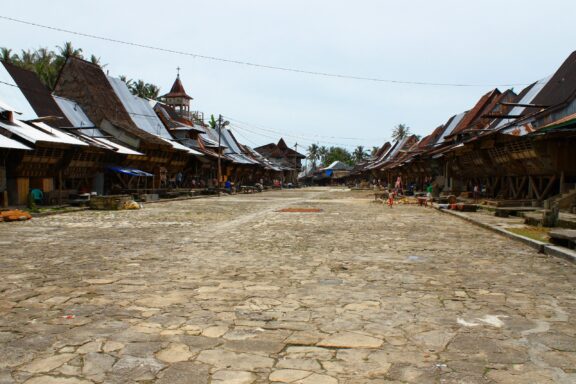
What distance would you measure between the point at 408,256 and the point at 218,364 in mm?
6089

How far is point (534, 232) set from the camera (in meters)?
12.1

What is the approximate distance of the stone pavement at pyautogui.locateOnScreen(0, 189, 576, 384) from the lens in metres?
3.62

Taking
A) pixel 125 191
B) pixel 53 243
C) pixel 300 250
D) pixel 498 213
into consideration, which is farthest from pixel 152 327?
pixel 125 191

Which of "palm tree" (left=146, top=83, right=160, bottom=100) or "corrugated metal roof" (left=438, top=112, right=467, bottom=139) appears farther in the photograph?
"palm tree" (left=146, top=83, right=160, bottom=100)

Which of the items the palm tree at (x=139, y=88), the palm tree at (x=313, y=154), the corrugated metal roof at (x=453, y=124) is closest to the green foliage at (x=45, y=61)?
the palm tree at (x=139, y=88)

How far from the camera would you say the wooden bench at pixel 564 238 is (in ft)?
29.9

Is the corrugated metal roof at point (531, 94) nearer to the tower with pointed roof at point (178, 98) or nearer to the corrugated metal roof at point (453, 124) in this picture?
the corrugated metal roof at point (453, 124)

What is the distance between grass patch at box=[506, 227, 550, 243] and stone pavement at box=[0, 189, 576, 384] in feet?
3.64

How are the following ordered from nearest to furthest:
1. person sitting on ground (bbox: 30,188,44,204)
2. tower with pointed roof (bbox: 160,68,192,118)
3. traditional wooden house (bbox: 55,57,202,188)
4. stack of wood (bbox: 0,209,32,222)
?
stack of wood (bbox: 0,209,32,222) < person sitting on ground (bbox: 30,188,44,204) < traditional wooden house (bbox: 55,57,202,188) < tower with pointed roof (bbox: 160,68,192,118)

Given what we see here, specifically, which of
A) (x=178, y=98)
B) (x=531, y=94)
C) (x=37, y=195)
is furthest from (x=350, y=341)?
(x=178, y=98)

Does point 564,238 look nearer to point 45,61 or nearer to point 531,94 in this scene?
point 531,94

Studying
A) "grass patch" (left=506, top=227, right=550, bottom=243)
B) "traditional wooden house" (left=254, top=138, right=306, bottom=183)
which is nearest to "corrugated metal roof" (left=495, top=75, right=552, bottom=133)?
"grass patch" (left=506, top=227, right=550, bottom=243)

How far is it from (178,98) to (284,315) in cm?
5412

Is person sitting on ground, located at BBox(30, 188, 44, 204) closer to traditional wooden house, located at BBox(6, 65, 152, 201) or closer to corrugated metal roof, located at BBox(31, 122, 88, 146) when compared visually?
traditional wooden house, located at BBox(6, 65, 152, 201)
